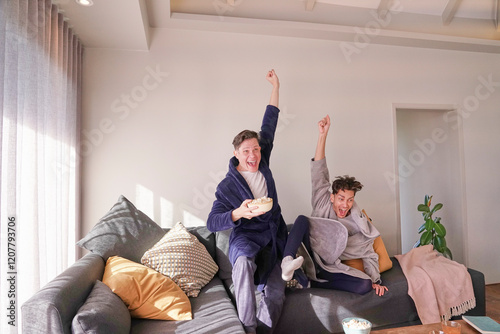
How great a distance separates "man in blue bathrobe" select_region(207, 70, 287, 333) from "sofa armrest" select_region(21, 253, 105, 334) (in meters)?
0.86

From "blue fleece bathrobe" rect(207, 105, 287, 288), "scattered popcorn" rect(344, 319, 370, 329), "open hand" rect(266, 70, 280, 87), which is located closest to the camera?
"scattered popcorn" rect(344, 319, 370, 329)

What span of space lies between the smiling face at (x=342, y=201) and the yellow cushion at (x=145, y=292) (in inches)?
51.0

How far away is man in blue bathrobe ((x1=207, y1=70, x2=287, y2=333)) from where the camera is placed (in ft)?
6.52

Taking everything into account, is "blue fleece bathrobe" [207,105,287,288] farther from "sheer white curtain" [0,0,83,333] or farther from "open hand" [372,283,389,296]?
"sheer white curtain" [0,0,83,333]

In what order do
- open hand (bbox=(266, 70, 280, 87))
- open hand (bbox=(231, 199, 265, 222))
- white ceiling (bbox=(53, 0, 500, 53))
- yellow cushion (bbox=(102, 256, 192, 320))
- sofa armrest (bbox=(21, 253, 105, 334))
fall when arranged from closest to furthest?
1. sofa armrest (bbox=(21, 253, 105, 334))
2. yellow cushion (bbox=(102, 256, 192, 320))
3. open hand (bbox=(231, 199, 265, 222))
4. white ceiling (bbox=(53, 0, 500, 53))
5. open hand (bbox=(266, 70, 280, 87))

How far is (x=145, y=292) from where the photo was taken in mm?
1870

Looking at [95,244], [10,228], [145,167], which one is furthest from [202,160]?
[10,228]

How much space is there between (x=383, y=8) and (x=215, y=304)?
3302mm

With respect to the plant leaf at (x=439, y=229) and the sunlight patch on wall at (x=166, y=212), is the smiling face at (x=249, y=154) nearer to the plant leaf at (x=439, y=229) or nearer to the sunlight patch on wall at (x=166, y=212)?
the sunlight patch on wall at (x=166, y=212)

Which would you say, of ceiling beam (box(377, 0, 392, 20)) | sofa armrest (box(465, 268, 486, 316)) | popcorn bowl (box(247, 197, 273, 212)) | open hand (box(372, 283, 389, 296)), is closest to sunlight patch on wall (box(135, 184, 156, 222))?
popcorn bowl (box(247, 197, 273, 212))

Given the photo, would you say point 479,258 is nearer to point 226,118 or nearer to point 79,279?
point 226,118

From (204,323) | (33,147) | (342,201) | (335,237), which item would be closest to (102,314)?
(204,323)

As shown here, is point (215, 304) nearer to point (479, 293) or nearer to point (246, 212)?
point (246, 212)

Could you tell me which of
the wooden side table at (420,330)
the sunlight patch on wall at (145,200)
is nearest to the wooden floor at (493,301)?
the wooden side table at (420,330)
